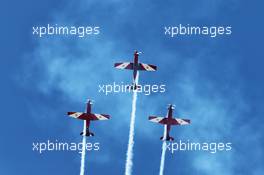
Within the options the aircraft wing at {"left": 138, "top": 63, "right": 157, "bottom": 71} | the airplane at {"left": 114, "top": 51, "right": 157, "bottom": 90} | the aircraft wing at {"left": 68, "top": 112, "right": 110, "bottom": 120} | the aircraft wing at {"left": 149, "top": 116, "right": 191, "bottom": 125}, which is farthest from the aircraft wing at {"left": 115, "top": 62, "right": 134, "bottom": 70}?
the aircraft wing at {"left": 149, "top": 116, "right": 191, "bottom": 125}

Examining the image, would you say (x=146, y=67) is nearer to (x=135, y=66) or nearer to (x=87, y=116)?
(x=135, y=66)

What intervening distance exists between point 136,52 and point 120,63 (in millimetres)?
3609

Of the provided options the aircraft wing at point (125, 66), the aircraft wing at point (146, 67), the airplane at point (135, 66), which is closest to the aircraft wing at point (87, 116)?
the airplane at point (135, 66)

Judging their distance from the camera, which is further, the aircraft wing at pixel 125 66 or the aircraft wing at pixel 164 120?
the aircraft wing at pixel 125 66

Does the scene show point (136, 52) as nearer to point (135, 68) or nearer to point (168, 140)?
point (135, 68)

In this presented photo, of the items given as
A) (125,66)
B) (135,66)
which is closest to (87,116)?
(125,66)

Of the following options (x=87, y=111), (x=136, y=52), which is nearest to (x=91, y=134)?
(x=87, y=111)

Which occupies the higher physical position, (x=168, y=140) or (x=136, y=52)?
(x=136, y=52)

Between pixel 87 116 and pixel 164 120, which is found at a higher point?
pixel 87 116

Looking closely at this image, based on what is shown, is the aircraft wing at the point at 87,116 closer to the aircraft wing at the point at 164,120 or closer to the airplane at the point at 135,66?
the airplane at the point at 135,66

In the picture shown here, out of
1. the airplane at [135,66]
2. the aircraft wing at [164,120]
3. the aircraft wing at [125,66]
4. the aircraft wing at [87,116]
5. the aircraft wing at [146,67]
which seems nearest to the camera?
the aircraft wing at [164,120]

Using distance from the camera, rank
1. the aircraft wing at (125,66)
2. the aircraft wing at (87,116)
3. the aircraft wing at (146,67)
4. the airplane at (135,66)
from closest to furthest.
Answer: the aircraft wing at (87,116) → the airplane at (135,66) → the aircraft wing at (125,66) → the aircraft wing at (146,67)

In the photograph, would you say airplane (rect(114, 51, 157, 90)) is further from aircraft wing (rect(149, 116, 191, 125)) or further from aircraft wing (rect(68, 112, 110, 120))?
aircraft wing (rect(68, 112, 110, 120))

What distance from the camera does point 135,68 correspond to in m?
174
